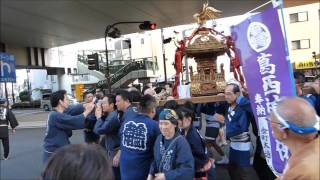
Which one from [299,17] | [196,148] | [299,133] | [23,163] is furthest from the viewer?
[299,17]

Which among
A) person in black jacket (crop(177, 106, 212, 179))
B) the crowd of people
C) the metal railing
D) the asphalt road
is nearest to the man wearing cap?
the crowd of people

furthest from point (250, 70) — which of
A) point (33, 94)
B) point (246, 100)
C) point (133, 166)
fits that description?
A: point (33, 94)

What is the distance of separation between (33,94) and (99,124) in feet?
177

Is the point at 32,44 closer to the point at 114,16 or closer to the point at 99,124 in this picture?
the point at 114,16

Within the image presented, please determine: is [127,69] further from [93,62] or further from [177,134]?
[177,134]

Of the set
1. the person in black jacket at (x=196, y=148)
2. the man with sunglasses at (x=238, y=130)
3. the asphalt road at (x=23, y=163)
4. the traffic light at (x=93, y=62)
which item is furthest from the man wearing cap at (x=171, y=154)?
the traffic light at (x=93, y=62)

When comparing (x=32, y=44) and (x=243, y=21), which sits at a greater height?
(x=32, y=44)

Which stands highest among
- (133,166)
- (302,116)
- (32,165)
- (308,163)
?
(302,116)

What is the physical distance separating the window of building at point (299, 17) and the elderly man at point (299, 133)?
42.6 meters

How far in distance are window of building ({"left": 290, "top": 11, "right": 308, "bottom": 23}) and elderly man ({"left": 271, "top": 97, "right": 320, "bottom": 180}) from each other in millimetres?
42551

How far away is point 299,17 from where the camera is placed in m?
41.8

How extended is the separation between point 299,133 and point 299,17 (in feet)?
141

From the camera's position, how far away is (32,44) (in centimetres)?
2047

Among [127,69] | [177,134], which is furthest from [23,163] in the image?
[127,69]
